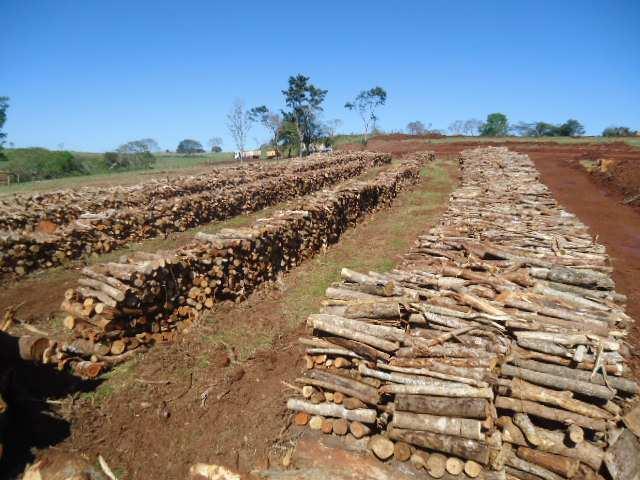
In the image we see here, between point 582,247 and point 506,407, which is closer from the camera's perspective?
point 506,407

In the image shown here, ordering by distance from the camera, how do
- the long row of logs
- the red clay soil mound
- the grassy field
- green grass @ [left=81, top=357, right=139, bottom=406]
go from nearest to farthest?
green grass @ [left=81, top=357, right=139, bottom=406], the long row of logs, the red clay soil mound, the grassy field

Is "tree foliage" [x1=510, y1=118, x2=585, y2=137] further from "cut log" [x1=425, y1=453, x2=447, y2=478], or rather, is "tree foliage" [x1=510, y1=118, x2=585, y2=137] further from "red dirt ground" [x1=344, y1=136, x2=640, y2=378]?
"cut log" [x1=425, y1=453, x2=447, y2=478]

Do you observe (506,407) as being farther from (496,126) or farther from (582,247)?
(496,126)

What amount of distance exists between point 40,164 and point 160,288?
60708 mm

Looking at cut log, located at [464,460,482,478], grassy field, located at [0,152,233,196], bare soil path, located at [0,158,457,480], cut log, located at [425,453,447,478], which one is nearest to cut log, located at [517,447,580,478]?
cut log, located at [464,460,482,478]


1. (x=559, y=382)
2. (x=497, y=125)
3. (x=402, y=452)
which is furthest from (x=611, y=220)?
(x=497, y=125)

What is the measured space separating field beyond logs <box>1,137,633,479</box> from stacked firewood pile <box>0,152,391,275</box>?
7.05 metres

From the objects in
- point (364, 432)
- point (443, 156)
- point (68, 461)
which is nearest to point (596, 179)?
point (443, 156)

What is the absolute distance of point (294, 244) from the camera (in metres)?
11.0

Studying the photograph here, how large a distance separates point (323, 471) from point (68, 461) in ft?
10.7

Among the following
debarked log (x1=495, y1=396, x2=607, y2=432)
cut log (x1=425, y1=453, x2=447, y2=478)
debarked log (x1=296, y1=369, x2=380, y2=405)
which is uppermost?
debarked log (x1=495, y1=396, x2=607, y2=432)

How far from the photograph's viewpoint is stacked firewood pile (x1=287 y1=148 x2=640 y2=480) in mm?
3988

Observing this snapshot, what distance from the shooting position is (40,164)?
171ft

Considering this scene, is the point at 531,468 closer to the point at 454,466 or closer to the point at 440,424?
the point at 454,466
